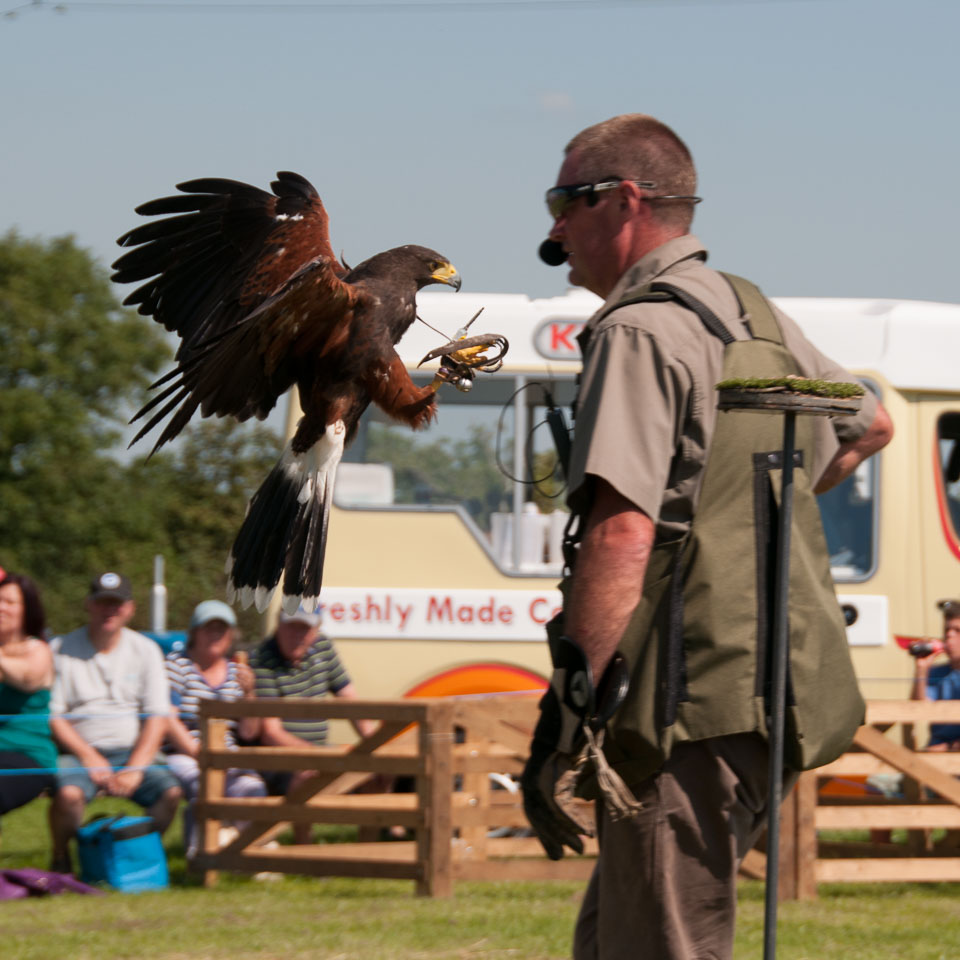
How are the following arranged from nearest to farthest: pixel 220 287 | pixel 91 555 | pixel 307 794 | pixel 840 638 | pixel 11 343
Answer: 1. pixel 840 638
2. pixel 220 287
3. pixel 307 794
4. pixel 91 555
5. pixel 11 343

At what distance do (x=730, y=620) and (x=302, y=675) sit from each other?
5320mm

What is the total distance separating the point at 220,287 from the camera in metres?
4.57

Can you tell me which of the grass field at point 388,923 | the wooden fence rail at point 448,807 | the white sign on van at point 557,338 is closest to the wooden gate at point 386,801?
the wooden fence rail at point 448,807

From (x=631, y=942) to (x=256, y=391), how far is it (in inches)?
80.9

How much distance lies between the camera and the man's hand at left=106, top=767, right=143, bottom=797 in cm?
702

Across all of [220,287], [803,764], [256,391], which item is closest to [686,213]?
[803,764]

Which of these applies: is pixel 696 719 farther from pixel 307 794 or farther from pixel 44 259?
pixel 44 259

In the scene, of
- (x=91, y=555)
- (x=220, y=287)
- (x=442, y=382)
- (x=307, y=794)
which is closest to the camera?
(x=442, y=382)

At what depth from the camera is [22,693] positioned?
6.64 metres

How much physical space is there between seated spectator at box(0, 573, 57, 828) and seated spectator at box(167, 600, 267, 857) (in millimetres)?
753

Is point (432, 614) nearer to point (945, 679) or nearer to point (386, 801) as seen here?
point (386, 801)

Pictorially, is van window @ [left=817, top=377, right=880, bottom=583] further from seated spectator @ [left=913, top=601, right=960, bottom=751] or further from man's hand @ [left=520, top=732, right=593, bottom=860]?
man's hand @ [left=520, top=732, right=593, bottom=860]

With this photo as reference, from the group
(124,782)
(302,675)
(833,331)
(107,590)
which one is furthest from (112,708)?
(833,331)

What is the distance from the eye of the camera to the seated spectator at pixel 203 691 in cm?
741
